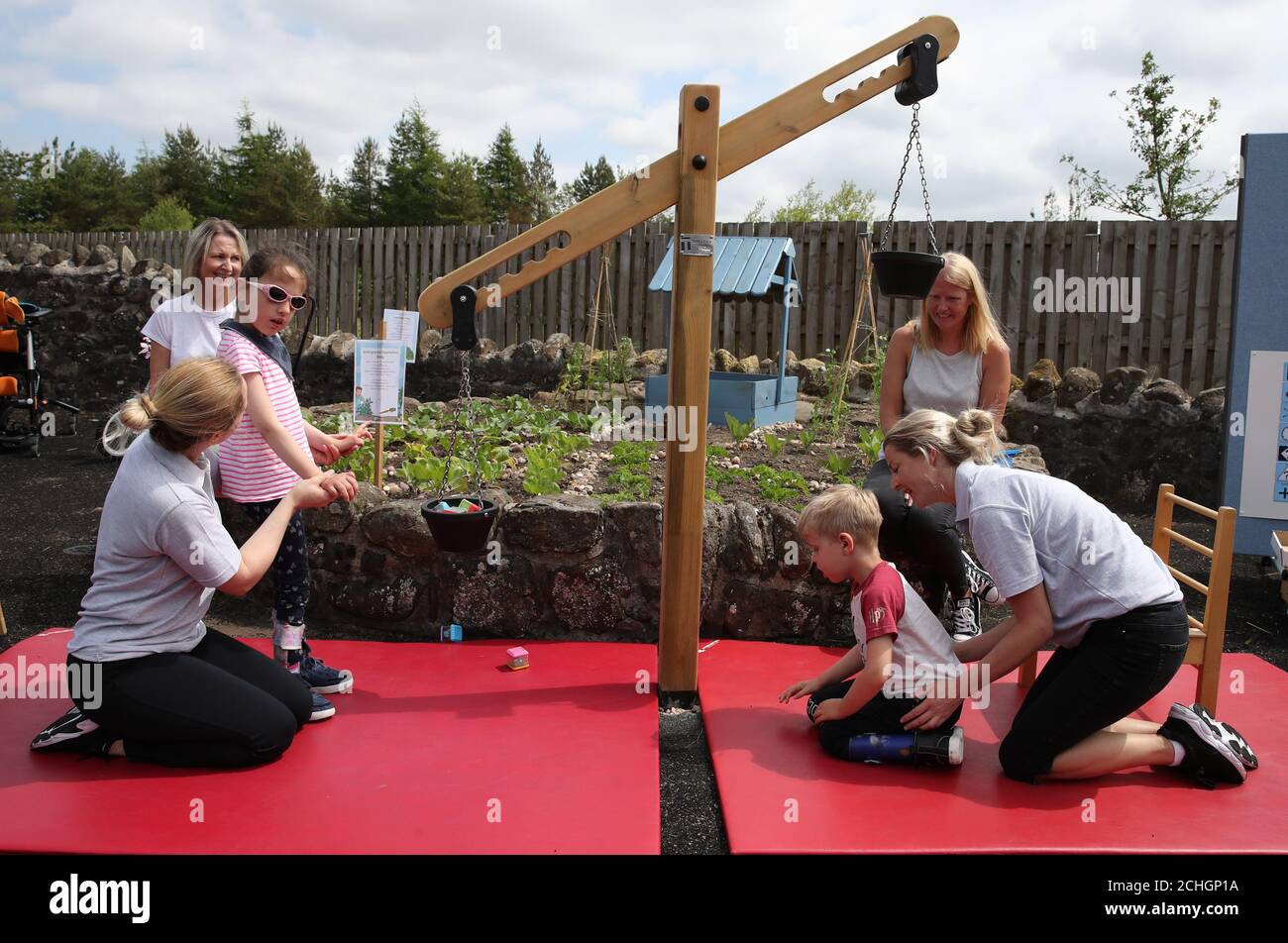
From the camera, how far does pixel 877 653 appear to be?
3.12 meters

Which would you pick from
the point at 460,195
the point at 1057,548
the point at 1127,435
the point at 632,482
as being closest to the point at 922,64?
the point at 1057,548

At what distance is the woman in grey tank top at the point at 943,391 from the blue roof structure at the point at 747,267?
3204 mm

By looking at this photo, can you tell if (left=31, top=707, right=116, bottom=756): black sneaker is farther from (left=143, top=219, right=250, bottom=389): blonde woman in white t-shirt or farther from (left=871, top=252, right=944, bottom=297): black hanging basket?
(left=871, top=252, right=944, bottom=297): black hanging basket

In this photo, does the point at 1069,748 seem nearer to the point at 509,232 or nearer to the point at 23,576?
the point at 23,576

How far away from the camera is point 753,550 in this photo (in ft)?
14.3

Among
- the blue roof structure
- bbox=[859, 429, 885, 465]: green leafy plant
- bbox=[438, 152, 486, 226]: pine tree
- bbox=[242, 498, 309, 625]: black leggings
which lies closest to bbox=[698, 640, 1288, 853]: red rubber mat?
bbox=[242, 498, 309, 625]: black leggings

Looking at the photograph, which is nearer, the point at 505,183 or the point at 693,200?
the point at 693,200

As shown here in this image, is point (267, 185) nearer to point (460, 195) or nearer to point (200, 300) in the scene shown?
point (460, 195)

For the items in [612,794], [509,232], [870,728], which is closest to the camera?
[612,794]

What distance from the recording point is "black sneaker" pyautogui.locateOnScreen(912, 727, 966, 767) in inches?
125

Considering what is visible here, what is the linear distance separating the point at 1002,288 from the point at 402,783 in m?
9.71

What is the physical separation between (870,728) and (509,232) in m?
10.7

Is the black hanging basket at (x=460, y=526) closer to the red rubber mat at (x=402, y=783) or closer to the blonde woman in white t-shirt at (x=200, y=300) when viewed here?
the red rubber mat at (x=402, y=783)
